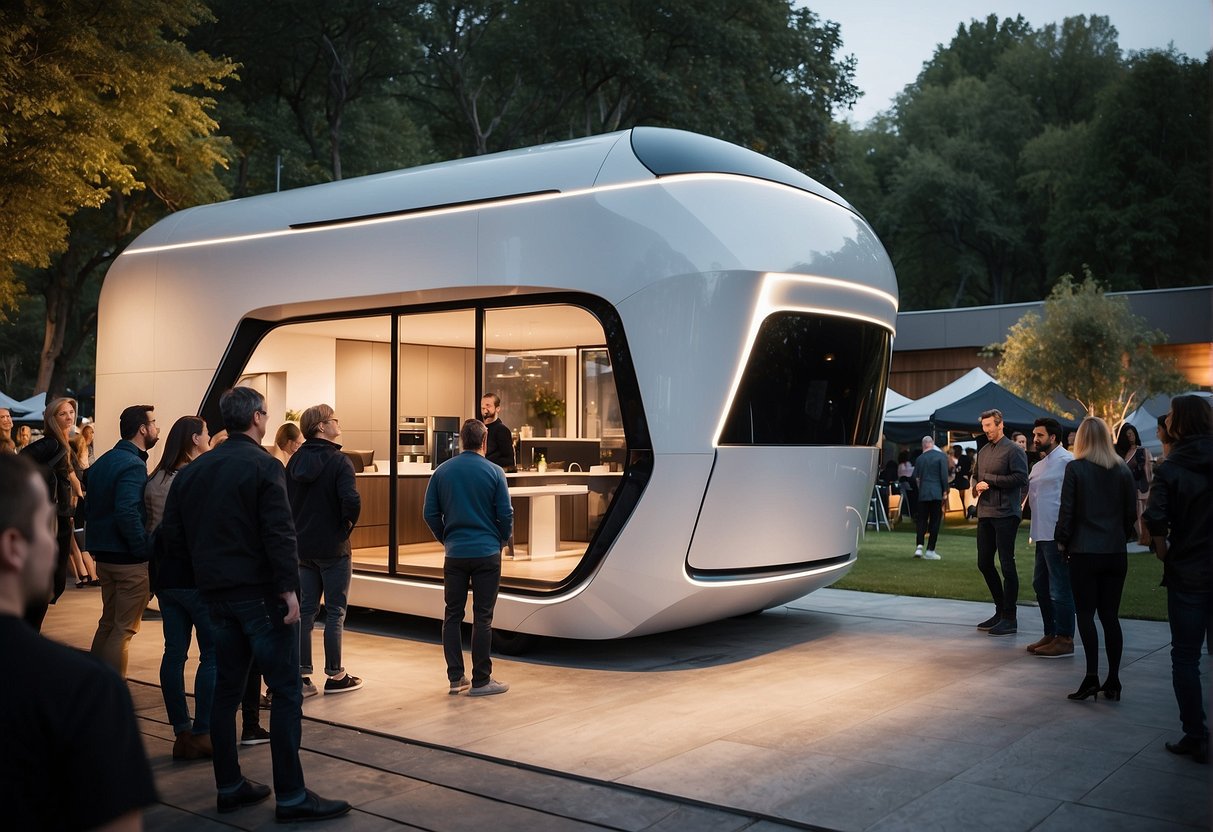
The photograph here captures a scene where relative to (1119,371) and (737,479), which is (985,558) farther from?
(1119,371)

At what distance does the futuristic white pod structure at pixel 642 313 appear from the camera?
766 cm

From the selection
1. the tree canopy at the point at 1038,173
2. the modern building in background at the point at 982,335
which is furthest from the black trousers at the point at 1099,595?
the tree canopy at the point at 1038,173

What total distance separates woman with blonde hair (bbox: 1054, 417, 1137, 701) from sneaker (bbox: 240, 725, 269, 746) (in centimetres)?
492

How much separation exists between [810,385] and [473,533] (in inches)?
116

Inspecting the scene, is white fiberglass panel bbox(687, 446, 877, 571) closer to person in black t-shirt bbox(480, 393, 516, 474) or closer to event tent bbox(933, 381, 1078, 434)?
person in black t-shirt bbox(480, 393, 516, 474)

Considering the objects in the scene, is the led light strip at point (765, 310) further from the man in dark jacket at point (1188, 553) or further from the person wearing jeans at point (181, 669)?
the person wearing jeans at point (181, 669)

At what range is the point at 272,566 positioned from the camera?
187 inches

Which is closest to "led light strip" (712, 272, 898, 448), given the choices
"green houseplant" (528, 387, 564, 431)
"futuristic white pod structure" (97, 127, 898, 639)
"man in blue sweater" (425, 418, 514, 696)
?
"futuristic white pod structure" (97, 127, 898, 639)

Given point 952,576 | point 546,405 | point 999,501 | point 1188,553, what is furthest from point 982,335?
point 1188,553

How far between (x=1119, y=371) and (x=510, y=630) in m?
24.0

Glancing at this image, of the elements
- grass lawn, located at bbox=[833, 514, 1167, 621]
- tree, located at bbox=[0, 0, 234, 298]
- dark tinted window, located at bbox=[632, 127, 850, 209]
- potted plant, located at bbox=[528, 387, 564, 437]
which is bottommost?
grass lawn, located at bbox=[833, 514, 1167, 621]

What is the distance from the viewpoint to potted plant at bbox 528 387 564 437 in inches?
531

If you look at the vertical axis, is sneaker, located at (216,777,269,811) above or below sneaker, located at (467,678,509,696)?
above

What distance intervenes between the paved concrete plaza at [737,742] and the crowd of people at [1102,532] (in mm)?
312
